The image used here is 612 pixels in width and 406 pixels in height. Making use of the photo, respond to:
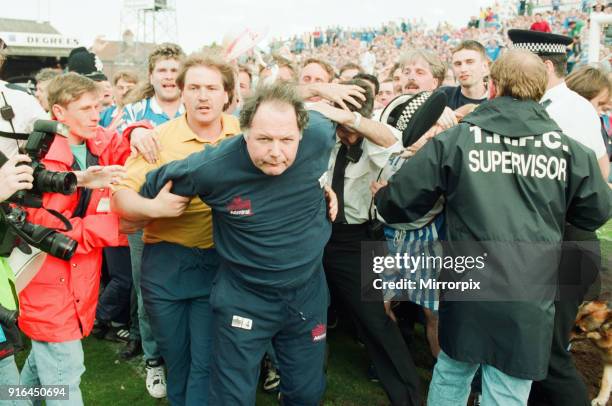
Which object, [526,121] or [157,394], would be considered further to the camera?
[157,394]

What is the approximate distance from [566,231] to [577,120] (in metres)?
0.64

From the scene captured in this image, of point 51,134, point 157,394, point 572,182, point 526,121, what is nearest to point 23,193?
point 51,134

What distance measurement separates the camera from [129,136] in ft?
10.3

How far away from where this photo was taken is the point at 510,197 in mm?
2494

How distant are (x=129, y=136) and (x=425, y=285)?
1.97 m

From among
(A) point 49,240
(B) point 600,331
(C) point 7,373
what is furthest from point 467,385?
(C) point 7,373

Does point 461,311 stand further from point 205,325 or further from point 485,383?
point 205,325

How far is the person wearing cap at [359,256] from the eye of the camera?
10.8ft

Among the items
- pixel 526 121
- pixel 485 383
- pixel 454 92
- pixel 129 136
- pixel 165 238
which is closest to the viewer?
pixel 526 121

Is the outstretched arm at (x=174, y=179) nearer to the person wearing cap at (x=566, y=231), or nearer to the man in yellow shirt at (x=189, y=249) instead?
the man in yellow shirt at (x=189, y=249)

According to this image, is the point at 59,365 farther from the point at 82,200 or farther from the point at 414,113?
the point at 414,113

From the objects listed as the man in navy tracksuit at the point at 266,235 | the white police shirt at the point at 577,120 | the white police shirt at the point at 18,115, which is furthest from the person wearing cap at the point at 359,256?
the white police shirt at the point at 18,115

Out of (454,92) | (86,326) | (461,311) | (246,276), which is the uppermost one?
(454,92)

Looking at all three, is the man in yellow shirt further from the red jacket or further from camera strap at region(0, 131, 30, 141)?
camera strap at region(0, 131, 30, 141)
